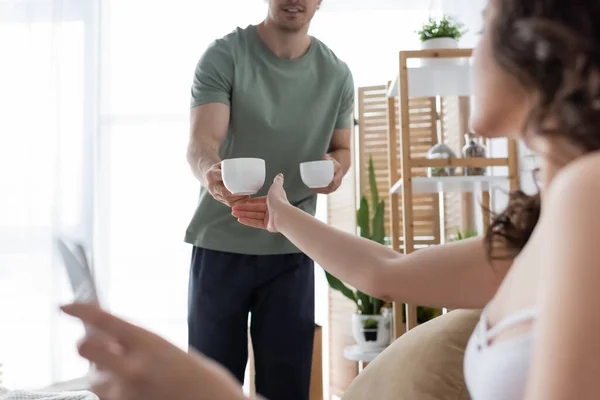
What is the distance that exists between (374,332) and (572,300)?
10.0 feet

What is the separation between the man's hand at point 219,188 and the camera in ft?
5.09

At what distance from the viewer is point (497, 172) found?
11.2ft

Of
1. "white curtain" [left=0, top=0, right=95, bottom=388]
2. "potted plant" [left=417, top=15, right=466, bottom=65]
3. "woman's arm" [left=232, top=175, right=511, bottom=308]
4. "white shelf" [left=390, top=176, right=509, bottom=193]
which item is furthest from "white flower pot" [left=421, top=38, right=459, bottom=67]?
"white curtain" [left=0, top=0, right=95, bottom=388]

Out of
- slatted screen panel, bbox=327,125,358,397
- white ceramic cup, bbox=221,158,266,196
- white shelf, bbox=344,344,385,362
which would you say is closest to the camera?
white ceramic cup, bbox=221,158,266,196

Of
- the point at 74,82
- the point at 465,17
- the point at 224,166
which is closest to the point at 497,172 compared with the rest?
the point at 465,17

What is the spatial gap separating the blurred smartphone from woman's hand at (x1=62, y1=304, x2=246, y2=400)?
0.25 ft

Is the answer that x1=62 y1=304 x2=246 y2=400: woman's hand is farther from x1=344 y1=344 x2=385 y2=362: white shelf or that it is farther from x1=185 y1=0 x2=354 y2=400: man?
x1=344 y1=344 x2=385 y2=362: white shelf

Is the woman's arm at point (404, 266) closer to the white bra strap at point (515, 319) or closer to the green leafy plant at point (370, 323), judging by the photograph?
the white bra strap at point (515, 319)

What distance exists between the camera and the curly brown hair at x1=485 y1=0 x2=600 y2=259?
56cm

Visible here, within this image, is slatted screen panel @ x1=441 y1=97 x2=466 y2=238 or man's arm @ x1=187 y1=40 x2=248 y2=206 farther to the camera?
slatted screen panel @ x1=441 y1=97 x2=466 y2=238

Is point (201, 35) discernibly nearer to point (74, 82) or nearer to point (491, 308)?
point (74, 82)

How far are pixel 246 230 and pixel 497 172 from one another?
2.06 m

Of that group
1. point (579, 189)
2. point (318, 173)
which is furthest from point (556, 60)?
point (318, 173)

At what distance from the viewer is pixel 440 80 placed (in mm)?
2855
